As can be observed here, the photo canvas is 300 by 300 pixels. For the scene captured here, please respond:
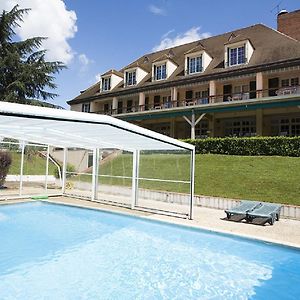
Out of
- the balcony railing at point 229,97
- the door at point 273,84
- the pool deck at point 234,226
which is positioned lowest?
the pool deck at point 234,226

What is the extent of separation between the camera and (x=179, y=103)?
107 ft

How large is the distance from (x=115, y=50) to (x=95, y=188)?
9.69 meters

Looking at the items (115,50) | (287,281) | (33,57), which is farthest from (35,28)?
(287,281)

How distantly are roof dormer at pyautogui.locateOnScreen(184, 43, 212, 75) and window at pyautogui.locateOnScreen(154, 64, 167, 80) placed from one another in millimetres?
2657

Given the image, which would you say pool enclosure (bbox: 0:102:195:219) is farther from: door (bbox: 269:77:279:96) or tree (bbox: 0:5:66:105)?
door (bbox: 269:77:279:96)

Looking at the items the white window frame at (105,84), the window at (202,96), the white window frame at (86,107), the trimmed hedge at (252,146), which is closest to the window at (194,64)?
the window at (202,96)

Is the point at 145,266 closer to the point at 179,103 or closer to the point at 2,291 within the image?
the point at 2,291

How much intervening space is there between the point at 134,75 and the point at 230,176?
23.1 meters

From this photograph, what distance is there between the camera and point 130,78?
3800 cm

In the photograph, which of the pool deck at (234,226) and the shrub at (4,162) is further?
the shrub at (4,162)

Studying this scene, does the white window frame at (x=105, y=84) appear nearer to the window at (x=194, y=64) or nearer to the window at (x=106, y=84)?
the window at (x=106, y=84)

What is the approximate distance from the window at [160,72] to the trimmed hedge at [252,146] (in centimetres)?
1212

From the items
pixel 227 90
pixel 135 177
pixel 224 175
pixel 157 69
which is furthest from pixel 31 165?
pixel 157 69

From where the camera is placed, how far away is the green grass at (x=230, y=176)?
49.8 feet
